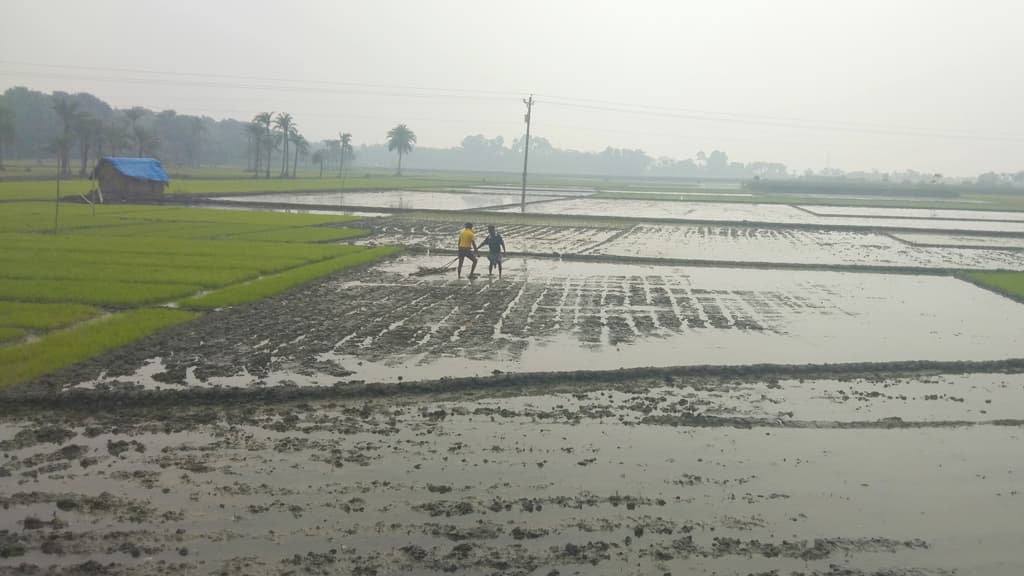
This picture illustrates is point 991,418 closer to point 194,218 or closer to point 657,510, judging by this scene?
point 657,510

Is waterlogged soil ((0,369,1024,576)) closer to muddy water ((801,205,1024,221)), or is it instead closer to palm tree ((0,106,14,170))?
muddy water ((801,205,1024,221))

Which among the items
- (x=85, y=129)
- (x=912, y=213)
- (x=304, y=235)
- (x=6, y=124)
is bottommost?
(x=304, y=235)

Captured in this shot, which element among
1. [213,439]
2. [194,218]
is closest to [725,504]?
[213,439]

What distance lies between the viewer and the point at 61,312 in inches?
515

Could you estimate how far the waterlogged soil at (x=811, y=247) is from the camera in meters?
26.6

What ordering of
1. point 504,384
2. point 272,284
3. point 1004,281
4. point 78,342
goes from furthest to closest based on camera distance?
point 1004,281 < point 272,284 < point 78,342 < point 504,384

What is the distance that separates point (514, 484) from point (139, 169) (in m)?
42.9

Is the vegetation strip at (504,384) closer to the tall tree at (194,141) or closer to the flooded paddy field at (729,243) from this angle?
the flooded paddy field at (729,243)

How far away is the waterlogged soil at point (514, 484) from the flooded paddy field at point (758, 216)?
34742 millimetres

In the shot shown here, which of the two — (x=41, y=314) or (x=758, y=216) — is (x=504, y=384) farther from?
(x=758, y=216)

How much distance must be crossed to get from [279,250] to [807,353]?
50.1 feet

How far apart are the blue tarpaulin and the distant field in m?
10.0

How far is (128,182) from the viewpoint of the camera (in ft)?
144

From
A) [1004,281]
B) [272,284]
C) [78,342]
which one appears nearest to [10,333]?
[78,342]
